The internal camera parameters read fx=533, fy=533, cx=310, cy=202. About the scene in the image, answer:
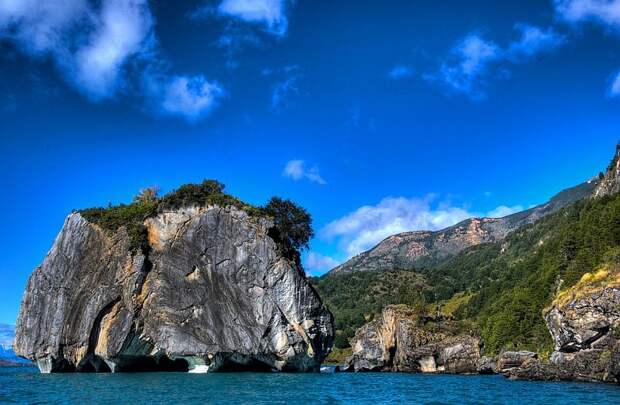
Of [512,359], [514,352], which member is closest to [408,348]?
[514,352]

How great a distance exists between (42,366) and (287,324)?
3423cm

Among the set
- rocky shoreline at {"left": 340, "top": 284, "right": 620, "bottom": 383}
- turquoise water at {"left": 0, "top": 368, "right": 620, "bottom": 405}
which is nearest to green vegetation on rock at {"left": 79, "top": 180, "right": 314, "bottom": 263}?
turquoise water at {"left": 0, "top": 368, "right": 620, "bottom": 405}

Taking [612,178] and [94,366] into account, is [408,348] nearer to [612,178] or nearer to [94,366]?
[94,366]

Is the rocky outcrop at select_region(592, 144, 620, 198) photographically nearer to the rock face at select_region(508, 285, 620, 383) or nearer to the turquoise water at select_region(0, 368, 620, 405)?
the rock face at select_region(508, 285, 620, 383)

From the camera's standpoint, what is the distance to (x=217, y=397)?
1426 inches

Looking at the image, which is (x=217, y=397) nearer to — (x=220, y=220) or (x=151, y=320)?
(x=151, y=320)

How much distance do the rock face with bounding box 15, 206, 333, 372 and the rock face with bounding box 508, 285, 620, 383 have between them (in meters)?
29.0

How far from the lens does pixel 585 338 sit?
55.0 metres

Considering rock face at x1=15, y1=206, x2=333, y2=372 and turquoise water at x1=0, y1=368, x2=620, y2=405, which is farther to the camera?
rock face at x1=15, y1=206, x2=333, y2=372

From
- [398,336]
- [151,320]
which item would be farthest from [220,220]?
[398,336]

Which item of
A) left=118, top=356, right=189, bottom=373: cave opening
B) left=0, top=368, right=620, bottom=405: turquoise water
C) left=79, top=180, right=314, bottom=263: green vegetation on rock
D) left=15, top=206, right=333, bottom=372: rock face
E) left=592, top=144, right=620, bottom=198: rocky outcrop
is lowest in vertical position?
left=0, top=368, right=620, bottom=405: turquoise water

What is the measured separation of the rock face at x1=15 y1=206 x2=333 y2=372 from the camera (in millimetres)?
67438

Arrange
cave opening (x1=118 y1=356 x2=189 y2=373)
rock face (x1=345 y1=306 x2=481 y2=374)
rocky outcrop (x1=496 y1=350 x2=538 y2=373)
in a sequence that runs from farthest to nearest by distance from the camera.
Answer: rock face (x1=345 y1=306 x2=481 y2=374) → rocky outcrop (x1=496 y1=350 x2=538 y2=373) → cave opening (x1=118 y1=356 x2=189 y2=373)

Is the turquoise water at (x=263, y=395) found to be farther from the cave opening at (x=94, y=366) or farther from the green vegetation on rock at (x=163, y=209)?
the green vegetation on rock at (x=163, y=209)
